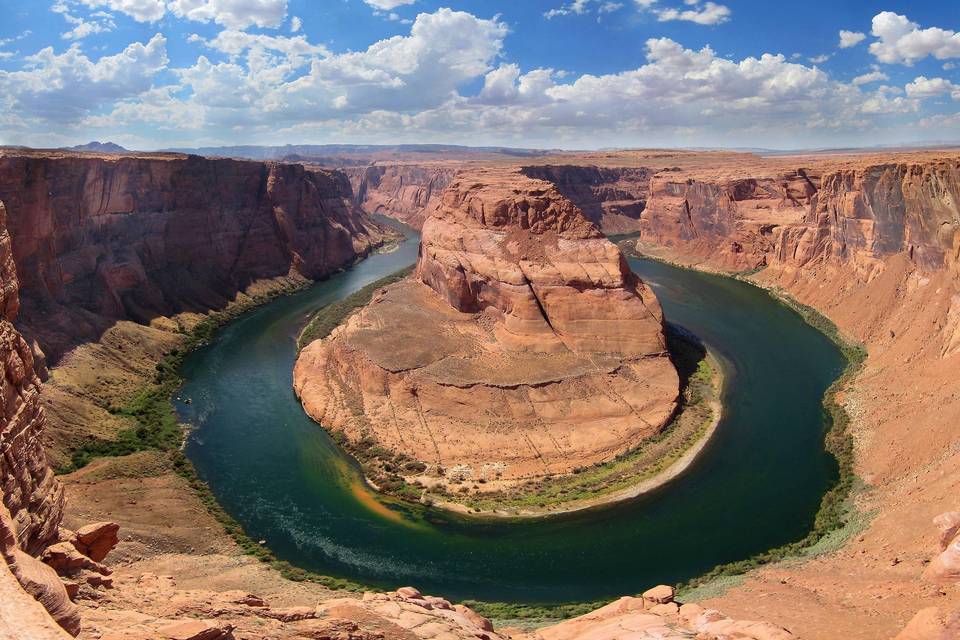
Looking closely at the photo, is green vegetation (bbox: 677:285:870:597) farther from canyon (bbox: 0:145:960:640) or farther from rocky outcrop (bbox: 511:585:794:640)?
rocky outcrop (bbox: 511:585:794:640)

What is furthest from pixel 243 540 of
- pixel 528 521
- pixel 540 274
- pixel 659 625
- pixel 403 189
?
pixel 403 189

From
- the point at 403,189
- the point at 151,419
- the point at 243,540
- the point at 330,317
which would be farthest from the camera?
the point at 403,189

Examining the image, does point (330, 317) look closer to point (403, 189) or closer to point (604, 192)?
point (604, 192)

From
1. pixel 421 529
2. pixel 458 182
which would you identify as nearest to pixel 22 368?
pixel 421 529

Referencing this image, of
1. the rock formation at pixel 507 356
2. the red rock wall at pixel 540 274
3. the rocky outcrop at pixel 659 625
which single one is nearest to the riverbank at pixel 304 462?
the rock formation at pixel 507 356

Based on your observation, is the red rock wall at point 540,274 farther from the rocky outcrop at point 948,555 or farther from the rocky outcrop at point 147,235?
the rocky outcrop at point 147,235

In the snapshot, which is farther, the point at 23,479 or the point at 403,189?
the point at 403,189
